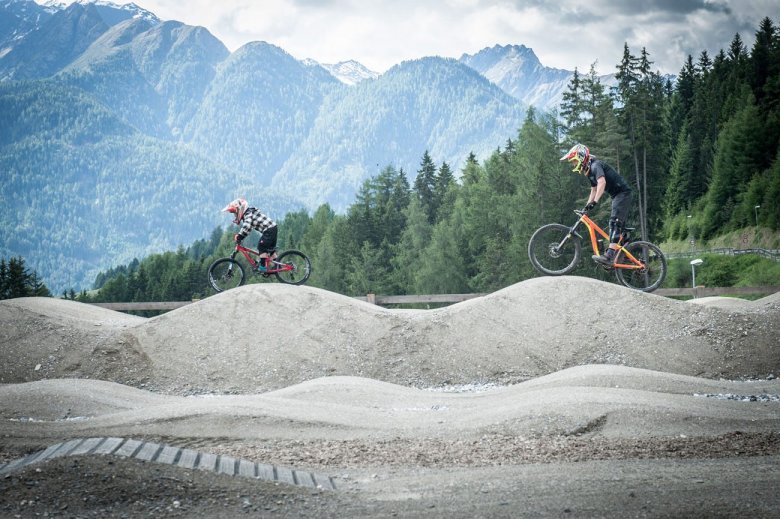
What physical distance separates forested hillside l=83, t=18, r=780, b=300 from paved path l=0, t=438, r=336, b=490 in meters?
33.3

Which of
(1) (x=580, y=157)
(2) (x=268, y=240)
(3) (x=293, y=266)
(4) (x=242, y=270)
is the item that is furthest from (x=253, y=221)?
(1) (x=580, y=157)

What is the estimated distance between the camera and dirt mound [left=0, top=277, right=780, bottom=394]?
1667 cm

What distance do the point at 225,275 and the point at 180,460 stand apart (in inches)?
513

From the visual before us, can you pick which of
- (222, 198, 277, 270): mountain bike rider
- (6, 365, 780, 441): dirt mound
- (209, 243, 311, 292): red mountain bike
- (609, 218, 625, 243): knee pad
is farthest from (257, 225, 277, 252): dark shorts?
(609, 218, 625, 243): knee pad

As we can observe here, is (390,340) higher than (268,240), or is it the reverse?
(268,240)

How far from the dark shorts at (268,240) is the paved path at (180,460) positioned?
442 inches

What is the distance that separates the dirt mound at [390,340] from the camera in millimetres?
16672

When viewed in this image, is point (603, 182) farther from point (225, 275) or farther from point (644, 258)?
point (225, 275)

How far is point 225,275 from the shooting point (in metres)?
19.4

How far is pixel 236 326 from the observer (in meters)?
18.2

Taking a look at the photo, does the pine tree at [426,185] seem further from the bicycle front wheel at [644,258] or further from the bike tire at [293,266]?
the bicycle front wheel at [644,258]

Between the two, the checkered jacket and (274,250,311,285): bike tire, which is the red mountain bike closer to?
(274,250,311,285): bike tire

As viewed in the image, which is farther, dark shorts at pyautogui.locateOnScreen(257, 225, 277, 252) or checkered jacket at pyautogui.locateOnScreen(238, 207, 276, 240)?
dark shorts at pyautogui.locateOnScreen(257, 225, 277, 252)

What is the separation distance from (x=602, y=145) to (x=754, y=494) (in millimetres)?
41807
